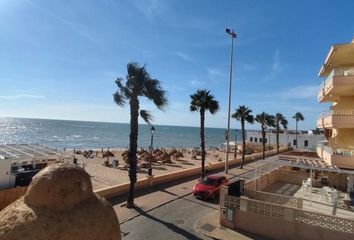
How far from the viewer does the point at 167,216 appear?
635 inches

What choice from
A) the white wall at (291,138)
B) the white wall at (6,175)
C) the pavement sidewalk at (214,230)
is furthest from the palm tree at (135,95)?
the white wall at (291,138)

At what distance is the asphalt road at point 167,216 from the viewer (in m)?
13.6

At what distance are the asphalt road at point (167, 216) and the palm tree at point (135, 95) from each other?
79.2 inches

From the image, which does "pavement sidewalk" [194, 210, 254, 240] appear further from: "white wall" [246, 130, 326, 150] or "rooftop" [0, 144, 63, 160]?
"white wall" [246, 130, 326, 150]

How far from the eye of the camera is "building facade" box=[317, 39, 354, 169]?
728 inches

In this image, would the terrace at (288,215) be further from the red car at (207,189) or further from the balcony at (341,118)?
the balcony at (341,118)

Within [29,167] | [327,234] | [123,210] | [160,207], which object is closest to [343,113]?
[327,234]

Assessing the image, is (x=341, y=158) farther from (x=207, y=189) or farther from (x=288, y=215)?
(x=207, y=189)

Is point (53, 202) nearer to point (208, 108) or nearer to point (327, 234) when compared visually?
point (327, 234)

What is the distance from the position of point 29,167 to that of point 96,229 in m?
19.8

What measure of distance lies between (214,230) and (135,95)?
9.28 m

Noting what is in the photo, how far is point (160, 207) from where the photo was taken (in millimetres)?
17828

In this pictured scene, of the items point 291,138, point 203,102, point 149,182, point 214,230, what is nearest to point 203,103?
point 203,102

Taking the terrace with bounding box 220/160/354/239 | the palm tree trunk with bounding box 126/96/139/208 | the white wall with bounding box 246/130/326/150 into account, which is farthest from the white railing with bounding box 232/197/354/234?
the white wall with bounding box 246/130/326/150
